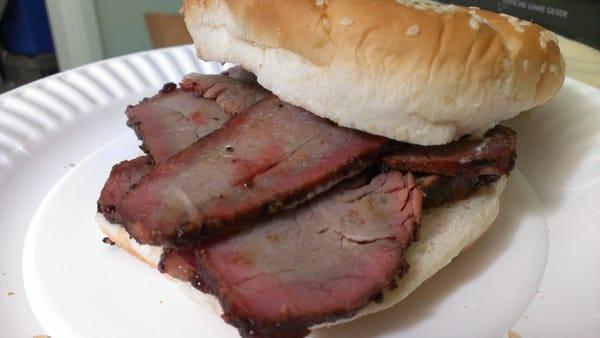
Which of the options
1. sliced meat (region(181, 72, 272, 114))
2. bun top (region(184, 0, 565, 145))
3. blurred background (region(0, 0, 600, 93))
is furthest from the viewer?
blurred background (region(0, 0, 600, 93))

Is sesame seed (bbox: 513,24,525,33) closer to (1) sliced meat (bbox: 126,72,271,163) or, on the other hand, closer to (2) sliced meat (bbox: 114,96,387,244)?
(2) sliced meat (bbox: 114,96,387,244)

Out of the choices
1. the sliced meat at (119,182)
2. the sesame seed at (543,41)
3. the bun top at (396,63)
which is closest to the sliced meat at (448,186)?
the bun top at (396,63)

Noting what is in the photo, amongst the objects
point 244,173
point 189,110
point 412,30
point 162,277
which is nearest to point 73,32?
point 189,110

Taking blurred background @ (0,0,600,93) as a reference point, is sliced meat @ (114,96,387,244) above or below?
above

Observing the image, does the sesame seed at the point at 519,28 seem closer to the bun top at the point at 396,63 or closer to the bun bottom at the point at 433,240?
the bun top at the point at 396,63

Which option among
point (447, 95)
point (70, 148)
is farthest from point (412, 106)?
point (70, 148)

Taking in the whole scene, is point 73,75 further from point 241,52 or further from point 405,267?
point 405,267

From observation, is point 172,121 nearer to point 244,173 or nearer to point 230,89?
point 230,89

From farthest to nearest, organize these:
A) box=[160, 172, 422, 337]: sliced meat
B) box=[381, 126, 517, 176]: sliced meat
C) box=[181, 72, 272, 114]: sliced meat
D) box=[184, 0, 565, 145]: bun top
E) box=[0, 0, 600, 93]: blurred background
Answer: box=[0, 0, 600, 93]: blurred background
box=[181, 72, 272, 114]: sliced meat
box=[381, 126, 517, 176]: sliced meat
box=[184, 0, 565, 145]: bun top
box=[160, 172, 422, 337]: sliced meat

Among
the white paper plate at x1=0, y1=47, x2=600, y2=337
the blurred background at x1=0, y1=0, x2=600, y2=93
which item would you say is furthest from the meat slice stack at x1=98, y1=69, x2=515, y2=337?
the blurred background at x1=0, y1=0, x2=600, y2=93
